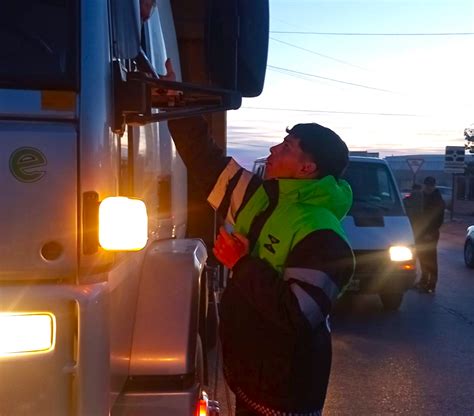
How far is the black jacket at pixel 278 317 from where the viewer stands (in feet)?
9.95

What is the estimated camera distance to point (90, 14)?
260 cm

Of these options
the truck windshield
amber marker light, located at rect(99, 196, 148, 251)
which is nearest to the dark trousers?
amber marker light, located at rect(99, 196, 148, 251)

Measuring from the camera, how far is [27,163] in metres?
2.44

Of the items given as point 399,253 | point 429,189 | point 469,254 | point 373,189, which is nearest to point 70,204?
point 399,253

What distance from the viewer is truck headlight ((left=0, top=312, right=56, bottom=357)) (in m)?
2.44

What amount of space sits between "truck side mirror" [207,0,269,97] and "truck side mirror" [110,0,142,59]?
0.40 m

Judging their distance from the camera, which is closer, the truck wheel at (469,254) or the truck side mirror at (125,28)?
the truck side mirror at (125,28)

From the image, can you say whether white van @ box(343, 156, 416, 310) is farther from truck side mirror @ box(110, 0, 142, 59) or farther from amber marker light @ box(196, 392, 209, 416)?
truck side mirror @ box(110, 0, 142, 59)

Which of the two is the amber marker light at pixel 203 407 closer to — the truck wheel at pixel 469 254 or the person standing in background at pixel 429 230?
the person standing in background at pixel 429 230

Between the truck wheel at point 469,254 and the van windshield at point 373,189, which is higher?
the van windshield at point 373,189

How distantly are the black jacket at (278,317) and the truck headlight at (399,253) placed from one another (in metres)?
7.21

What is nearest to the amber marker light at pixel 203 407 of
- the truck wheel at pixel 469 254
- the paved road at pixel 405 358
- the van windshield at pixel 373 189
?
the paved road at pixel 405 358

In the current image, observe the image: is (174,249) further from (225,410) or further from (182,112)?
(225,410)

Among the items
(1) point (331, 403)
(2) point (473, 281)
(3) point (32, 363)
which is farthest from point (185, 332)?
(2) point (473, 281)
